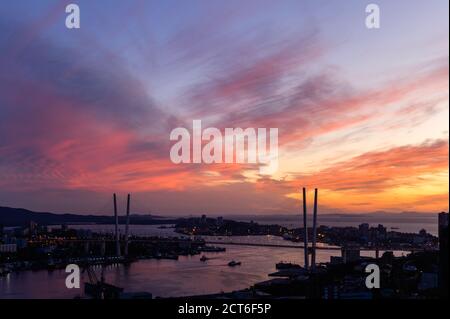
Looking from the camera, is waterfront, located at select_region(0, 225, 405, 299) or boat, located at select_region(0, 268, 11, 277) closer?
waterfront, located at select_region(0, 225, 405, 299)

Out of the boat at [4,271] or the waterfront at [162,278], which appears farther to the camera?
the boat at [4,271]

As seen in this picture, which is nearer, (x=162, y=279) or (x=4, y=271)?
(x=162, y=279)

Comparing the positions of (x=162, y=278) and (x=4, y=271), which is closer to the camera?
(x=162, y=278)

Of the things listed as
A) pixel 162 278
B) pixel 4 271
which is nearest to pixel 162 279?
pixel 162 278

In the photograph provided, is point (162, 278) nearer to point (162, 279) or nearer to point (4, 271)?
point (162, 279)

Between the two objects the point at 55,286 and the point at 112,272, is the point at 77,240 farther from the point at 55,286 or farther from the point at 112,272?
the point at 55,286

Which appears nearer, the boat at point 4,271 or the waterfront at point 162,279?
the waterfront at point 162,279

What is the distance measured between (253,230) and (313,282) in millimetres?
18796

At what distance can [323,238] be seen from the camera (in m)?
19.6
